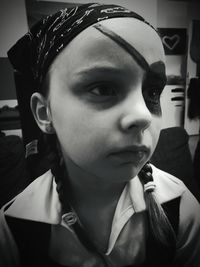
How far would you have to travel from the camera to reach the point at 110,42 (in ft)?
1.54

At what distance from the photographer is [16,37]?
1.90 ft

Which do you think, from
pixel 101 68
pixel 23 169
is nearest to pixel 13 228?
pixel 23 169

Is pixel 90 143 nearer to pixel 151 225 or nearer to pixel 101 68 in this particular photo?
pixel 101 68

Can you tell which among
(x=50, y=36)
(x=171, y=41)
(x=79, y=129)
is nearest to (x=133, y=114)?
(x=79, y=129)

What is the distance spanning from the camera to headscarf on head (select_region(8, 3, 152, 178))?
496 mm

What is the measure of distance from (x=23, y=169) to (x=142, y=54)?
1.38 ft

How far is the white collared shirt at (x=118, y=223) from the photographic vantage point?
2.02 feet

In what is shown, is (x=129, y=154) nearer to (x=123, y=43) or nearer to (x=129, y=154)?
(x=129, y=154)

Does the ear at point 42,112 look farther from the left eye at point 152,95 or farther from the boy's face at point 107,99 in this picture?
the left eye at point 152,95

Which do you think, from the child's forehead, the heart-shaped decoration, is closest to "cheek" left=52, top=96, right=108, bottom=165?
the child's forehead

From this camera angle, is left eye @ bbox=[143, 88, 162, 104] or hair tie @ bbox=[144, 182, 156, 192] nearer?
left eye @ bbox=[143, 88, 162, 104]

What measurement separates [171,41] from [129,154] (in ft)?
1.35

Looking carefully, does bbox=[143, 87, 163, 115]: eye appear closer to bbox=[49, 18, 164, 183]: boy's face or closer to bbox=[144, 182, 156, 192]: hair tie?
bbox=[49, 18, 164, 183]: boy's face

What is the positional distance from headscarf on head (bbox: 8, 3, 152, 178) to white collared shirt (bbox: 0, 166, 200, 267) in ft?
0.44
